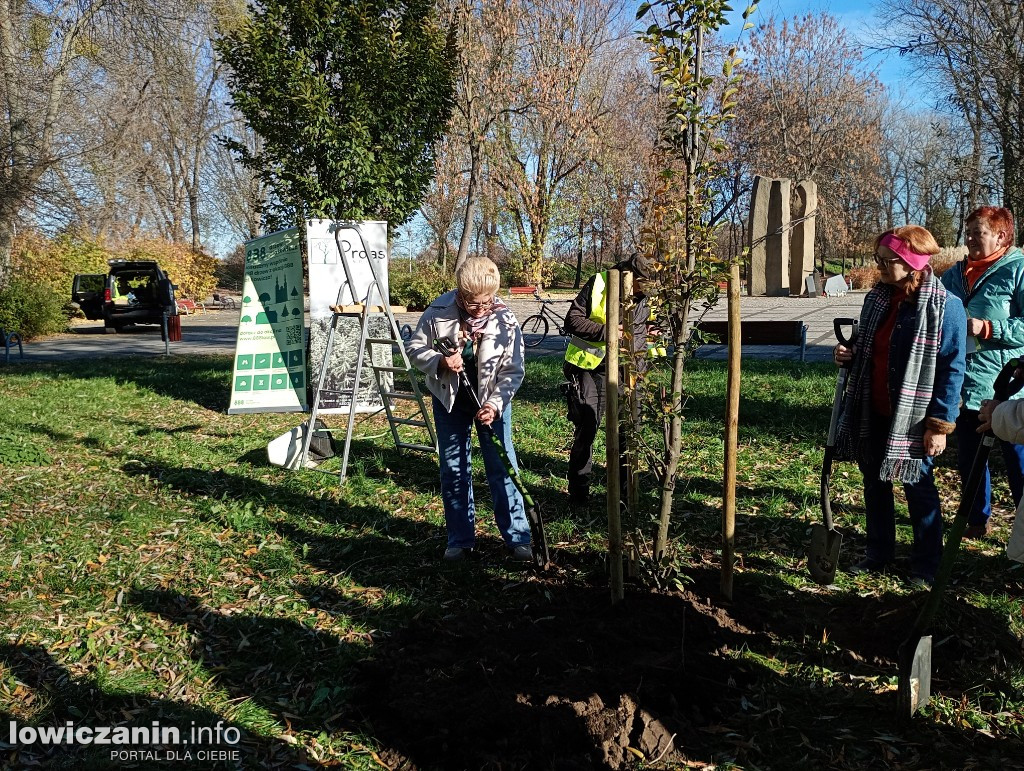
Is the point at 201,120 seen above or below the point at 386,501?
above

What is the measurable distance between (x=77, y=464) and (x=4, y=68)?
13.0m

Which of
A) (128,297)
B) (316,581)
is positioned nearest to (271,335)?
(316,581)

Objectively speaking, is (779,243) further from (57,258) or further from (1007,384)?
(57,258)

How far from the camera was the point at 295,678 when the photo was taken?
134 inches

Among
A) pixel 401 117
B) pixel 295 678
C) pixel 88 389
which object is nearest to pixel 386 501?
pixel 295 678

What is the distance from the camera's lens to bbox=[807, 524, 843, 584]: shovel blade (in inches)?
159

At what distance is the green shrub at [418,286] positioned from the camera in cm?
2675

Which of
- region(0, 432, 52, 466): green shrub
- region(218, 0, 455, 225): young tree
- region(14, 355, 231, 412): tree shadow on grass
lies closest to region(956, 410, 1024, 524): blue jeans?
region(0, 432, 52, 466): green shrub

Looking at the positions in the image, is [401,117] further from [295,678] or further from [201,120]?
[201,120]

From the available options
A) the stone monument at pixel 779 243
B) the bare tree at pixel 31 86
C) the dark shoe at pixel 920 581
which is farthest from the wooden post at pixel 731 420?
the stone monument at pixel 779 243

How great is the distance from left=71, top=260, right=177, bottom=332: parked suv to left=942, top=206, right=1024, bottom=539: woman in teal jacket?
2056 centimetres

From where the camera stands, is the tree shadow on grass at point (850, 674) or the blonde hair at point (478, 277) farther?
the blonde hair at point (478, 277)

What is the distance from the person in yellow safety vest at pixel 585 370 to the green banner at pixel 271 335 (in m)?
4.75

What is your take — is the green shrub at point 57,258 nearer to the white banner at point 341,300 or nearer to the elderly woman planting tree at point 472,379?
the white banner at point 341,300
